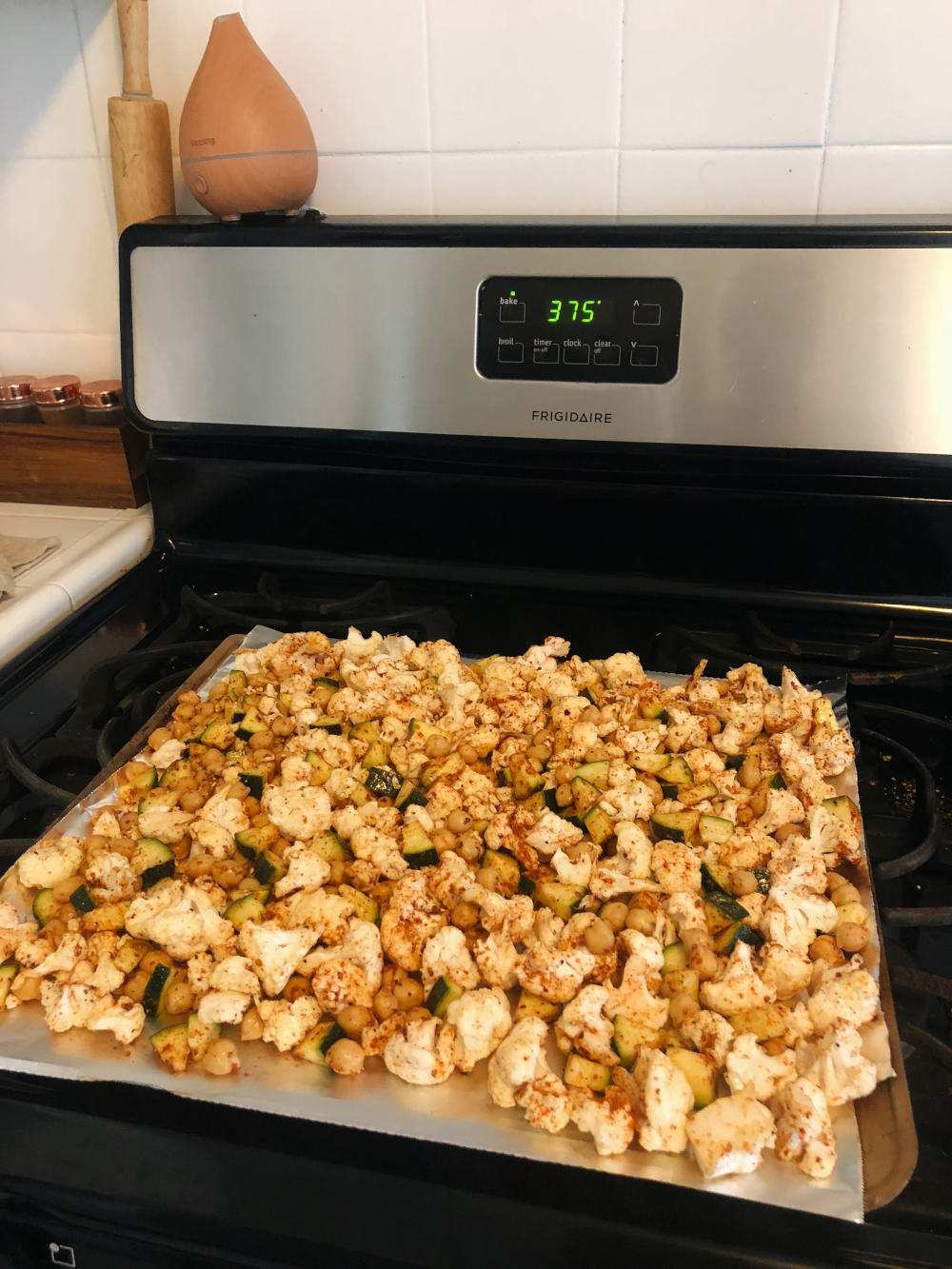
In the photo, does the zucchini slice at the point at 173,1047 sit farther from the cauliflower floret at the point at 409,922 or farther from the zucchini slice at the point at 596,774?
the zucchini slice at the point at 596,774

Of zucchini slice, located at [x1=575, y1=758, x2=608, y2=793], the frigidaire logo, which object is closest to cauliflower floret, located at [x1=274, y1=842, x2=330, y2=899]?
zucchini slice, located at [x1=575, y1=758, x2=608, y2=793]

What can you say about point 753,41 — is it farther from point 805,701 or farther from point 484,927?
point 484,927

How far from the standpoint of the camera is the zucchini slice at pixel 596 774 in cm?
79

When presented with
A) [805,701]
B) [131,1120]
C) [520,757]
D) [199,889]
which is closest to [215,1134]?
[131,1120]

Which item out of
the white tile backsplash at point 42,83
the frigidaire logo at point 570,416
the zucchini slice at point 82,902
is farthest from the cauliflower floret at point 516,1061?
the white tile backsplash at point 42,83

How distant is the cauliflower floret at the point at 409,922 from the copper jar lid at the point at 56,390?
2.65 ft

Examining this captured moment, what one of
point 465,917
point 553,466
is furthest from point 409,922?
point 553,466

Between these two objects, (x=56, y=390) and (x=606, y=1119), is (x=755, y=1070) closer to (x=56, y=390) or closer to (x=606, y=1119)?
(x=606, y=1119)

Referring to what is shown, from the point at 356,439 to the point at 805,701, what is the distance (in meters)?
0.52

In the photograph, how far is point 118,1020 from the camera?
602 millimetres

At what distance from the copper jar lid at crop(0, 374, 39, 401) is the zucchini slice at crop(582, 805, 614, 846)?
2.94ft

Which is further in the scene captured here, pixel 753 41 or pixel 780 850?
pixel 753 41

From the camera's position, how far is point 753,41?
36.4 inches

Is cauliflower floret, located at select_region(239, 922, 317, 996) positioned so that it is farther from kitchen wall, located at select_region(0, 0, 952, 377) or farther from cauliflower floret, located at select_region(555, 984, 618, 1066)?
kitchen wall, located at select_region(0, 0, 952, 377)
